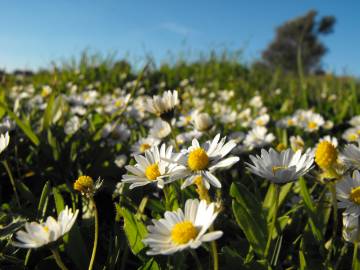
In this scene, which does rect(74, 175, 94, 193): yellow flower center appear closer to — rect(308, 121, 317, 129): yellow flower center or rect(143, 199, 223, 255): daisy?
rect(143, 199, 223, 255): daisy

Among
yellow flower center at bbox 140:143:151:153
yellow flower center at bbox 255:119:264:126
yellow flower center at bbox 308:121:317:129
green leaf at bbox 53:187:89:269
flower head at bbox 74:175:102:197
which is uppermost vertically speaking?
yellow flower center at bbox 308:121:317:129

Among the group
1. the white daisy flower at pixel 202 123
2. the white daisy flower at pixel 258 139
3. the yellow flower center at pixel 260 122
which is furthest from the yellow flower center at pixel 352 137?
the white daisy flower at pixel 202 123

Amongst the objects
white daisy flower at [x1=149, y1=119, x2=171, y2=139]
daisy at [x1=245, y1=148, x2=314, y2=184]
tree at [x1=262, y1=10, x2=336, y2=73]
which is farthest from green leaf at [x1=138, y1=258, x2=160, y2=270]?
tree at [x1=262, y1=10, x2=336, y2=73]

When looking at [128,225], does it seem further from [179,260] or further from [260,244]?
[260,244]

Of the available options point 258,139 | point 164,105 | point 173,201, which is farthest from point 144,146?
point 258,139

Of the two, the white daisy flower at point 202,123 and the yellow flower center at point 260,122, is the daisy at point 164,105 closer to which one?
the white daisy flower at point 202,123

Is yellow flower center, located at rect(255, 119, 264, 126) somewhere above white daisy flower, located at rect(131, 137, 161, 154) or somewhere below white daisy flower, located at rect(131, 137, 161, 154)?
above

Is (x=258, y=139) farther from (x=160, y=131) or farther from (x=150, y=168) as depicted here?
(x=150, y=168)
